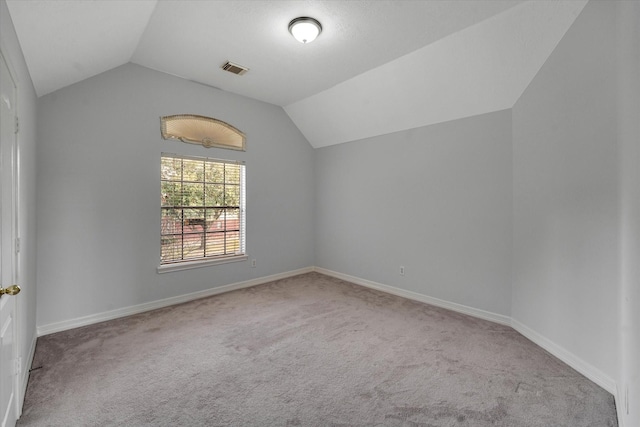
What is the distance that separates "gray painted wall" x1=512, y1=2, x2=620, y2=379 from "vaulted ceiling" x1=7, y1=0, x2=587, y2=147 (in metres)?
0.28

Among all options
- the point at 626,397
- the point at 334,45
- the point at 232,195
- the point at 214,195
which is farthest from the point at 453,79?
the point at 214,195

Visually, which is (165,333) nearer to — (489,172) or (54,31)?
(54,31)

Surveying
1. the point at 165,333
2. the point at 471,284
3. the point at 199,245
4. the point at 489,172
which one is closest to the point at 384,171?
the point at 489,172

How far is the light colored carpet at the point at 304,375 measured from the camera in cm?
183

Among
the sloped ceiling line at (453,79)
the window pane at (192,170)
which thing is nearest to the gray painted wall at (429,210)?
the sloped ceiling line at (453,79)

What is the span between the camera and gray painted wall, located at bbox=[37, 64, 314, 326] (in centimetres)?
296

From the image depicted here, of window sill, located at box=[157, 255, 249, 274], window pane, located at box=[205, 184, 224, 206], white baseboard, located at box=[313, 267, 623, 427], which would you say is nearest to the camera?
white baseboard, located at box=[313, 267, 623, 427]

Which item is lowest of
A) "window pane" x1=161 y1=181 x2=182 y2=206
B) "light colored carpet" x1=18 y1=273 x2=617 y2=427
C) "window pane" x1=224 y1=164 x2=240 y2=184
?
"light colored carpet" x1=18 y1=273 x2=617 y2=427

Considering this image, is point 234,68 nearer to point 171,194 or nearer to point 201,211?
point 171,194

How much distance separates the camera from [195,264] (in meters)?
4.00

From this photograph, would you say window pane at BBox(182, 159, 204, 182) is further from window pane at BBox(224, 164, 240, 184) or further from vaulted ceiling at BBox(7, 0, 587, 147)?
vaulted ceiling at BBox(7, 0, 587, 147)

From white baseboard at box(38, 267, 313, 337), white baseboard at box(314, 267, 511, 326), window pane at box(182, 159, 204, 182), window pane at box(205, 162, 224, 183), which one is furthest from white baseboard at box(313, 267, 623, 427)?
window pane at box(182, 159, 204, 182)

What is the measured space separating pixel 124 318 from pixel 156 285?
0.48 m

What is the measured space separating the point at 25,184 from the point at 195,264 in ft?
6.80
